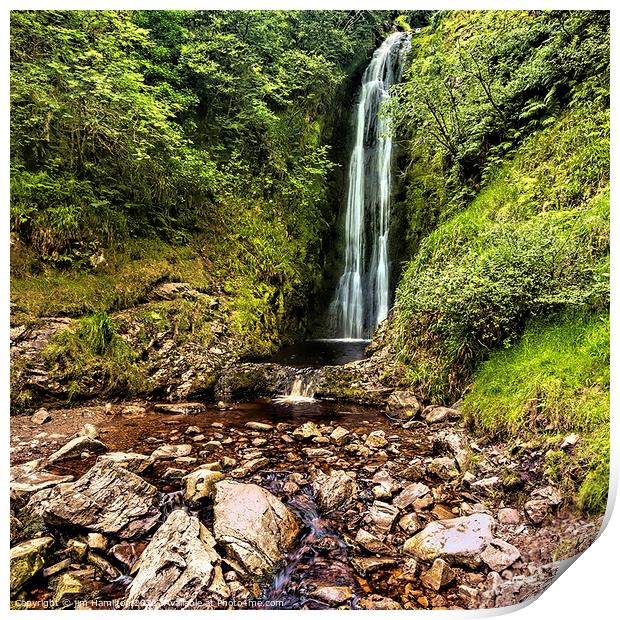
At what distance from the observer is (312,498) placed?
2.18 metres

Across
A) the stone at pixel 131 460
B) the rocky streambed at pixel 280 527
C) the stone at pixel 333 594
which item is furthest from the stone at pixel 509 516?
the stone at pixel 131 460

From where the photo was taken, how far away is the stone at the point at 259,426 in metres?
3.17

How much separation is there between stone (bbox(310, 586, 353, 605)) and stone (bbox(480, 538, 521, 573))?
71 cm

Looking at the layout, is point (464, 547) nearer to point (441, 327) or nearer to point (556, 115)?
point (441, 327)

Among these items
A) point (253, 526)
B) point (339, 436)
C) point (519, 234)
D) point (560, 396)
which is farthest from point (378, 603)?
point (519, 234)

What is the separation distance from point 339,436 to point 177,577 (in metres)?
1.64

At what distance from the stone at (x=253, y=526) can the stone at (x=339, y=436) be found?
1.00m

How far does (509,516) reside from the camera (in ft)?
6.32

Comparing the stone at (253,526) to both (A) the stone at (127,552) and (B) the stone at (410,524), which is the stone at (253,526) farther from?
(B) the stone at (410,524)

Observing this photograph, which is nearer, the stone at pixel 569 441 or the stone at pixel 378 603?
the stone at pixel 378 603

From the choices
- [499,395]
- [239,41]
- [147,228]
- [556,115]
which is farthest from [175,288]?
[556,115]

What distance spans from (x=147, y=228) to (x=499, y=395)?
4.39m

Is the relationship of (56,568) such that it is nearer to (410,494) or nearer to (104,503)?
(104,503)

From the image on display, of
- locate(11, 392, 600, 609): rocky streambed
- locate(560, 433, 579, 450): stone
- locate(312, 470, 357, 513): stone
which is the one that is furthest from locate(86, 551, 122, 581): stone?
locate(560, 433, 579, 450): stone
